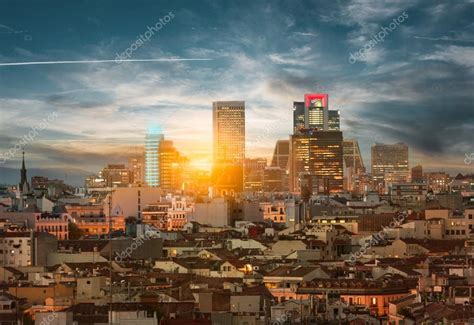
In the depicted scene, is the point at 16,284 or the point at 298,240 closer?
the point at 16,284

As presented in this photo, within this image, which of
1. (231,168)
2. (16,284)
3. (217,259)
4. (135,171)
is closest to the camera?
(16,284)

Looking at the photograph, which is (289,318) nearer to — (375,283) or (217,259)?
(375,283)

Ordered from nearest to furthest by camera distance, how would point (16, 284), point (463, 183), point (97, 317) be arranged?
1. point (97, 317)
2. point (16, 284)
3. point (463, 183)

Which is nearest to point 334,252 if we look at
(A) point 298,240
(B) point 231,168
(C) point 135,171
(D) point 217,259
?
(A) point 298,240
